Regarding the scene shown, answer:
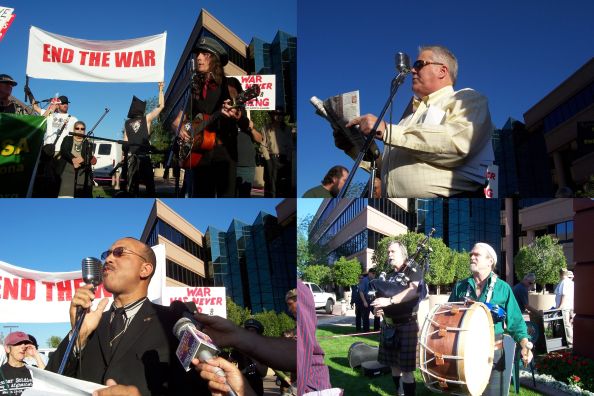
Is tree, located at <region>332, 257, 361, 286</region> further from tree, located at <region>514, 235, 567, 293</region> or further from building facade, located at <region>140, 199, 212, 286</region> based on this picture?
tree, located at <region>514, 235, 567, 293</region>

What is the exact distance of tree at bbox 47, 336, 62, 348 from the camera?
4.62 m

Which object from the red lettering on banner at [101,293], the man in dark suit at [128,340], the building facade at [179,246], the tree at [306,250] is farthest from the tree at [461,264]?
the red lettering on banner at [101,293]

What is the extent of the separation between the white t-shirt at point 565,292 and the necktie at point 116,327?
2.66 meters

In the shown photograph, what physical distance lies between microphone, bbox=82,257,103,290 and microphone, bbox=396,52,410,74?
7.26 feet

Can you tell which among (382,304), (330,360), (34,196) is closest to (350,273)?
(382,304)

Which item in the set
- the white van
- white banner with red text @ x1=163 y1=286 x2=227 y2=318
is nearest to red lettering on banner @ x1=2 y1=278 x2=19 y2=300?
the white van

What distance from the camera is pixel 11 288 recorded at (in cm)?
477

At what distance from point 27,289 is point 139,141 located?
124 centimetres

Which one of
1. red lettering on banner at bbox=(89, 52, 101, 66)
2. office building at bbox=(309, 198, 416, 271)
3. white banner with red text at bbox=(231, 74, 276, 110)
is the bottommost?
office building at bbox=(309, 198, 416, 271)

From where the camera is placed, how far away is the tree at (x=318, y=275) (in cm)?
456

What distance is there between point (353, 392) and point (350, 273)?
0.73m

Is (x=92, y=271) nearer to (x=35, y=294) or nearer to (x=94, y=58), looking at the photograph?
(x=35, y=294)

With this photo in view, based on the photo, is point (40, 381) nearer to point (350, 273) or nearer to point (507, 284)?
point (350, 273)

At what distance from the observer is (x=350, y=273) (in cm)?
458
